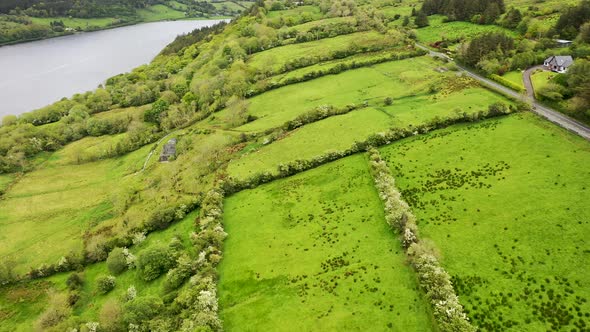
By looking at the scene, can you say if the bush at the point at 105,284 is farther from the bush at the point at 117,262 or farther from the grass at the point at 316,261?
the grass at the point at 316,261

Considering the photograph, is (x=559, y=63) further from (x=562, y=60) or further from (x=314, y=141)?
(x=314, y=141)

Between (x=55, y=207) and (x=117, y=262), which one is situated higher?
(x=117, y=262)

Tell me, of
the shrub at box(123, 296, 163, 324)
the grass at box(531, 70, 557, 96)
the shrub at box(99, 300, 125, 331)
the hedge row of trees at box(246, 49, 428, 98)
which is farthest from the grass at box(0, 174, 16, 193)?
the grass at box(531, 70, 557, 96)

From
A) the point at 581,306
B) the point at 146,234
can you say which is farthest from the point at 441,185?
the point at 146,234

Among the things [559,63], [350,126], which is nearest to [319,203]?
[350,126]

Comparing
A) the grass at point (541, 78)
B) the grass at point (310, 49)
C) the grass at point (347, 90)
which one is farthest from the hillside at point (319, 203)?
the grass at point (541, 78)

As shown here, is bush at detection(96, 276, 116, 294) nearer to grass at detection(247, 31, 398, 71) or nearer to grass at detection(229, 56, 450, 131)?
grass at detection(229, 56, 450, 131)
